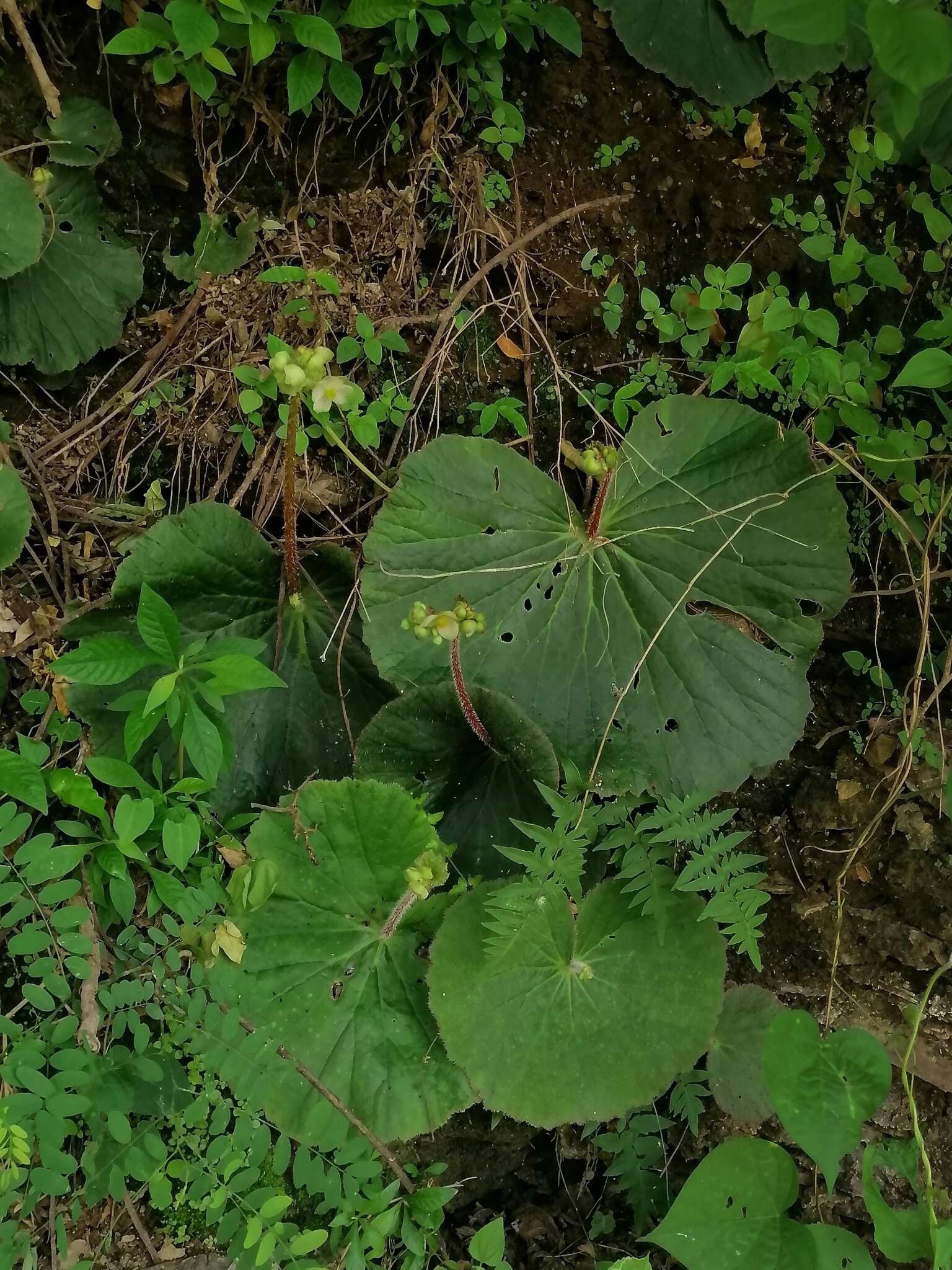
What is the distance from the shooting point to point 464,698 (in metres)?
1.68

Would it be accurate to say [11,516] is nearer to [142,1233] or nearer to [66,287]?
[66,287]

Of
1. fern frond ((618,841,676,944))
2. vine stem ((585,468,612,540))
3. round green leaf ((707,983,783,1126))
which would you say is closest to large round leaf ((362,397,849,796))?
vine stem ((585,468,612,540))

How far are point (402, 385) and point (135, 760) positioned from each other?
3.22 ft

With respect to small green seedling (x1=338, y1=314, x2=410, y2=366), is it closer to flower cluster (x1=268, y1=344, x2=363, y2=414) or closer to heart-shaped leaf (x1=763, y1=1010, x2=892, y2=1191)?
flower cluster (x1=268, y1=344, x2=363, y2=414)

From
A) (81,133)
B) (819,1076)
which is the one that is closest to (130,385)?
(81,133)

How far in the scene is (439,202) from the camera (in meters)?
2.01

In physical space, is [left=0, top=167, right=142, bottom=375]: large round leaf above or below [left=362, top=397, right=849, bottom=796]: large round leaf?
above

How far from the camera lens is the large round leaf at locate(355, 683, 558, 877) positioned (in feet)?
5.65

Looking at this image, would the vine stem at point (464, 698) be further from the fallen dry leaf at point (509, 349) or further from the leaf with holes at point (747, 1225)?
A: the leaf with holes at point (747, 1225)

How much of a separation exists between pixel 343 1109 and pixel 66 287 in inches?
68.8

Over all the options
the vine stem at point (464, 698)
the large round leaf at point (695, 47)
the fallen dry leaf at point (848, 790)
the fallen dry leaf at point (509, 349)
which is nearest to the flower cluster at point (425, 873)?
the vine stem at point (464, 698)

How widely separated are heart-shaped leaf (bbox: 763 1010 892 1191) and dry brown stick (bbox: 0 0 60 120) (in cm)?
219

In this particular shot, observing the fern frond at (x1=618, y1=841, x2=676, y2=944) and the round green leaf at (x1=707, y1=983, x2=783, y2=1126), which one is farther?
the round green leaf at (x1=707, y1=983, x2=783, y2=1126)

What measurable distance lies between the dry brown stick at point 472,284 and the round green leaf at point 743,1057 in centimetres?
138
